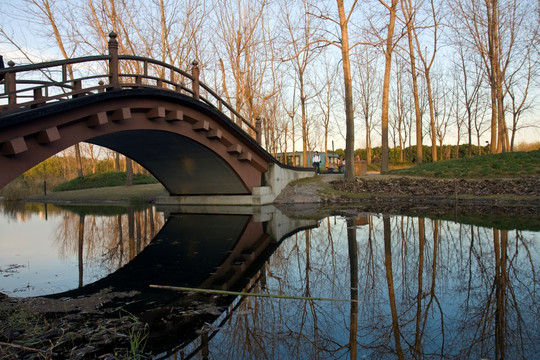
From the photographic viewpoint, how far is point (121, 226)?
40.9 feet

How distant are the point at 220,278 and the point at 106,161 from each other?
214ft

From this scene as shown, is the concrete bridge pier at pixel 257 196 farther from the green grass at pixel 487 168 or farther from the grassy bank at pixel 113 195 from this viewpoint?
the green grass at pixel 487 168

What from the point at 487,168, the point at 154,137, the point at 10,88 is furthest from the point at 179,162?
the point at 487,168

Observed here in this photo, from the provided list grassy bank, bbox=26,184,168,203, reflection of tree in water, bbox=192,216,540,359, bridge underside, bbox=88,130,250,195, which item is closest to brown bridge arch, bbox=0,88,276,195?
bridge underside, bbox=88,130,250,195

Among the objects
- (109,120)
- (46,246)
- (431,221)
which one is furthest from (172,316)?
(431,221)

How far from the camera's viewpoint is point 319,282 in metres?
5.37

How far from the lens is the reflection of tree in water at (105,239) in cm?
755

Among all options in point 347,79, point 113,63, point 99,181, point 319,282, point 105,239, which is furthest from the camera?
point 99,181

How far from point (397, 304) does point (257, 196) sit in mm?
13016

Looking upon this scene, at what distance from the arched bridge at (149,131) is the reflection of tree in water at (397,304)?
554 cm

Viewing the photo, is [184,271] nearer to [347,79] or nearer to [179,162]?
[179,162]

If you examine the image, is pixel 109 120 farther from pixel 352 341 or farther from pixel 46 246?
pixel 352 341

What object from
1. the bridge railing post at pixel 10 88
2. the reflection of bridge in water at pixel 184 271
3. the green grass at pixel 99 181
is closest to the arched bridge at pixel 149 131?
the bridge railing post at pixel 10 88

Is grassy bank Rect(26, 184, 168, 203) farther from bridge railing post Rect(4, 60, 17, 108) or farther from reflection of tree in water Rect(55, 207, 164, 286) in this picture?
bridge railing post Rect(4, 60, 17, 108)
